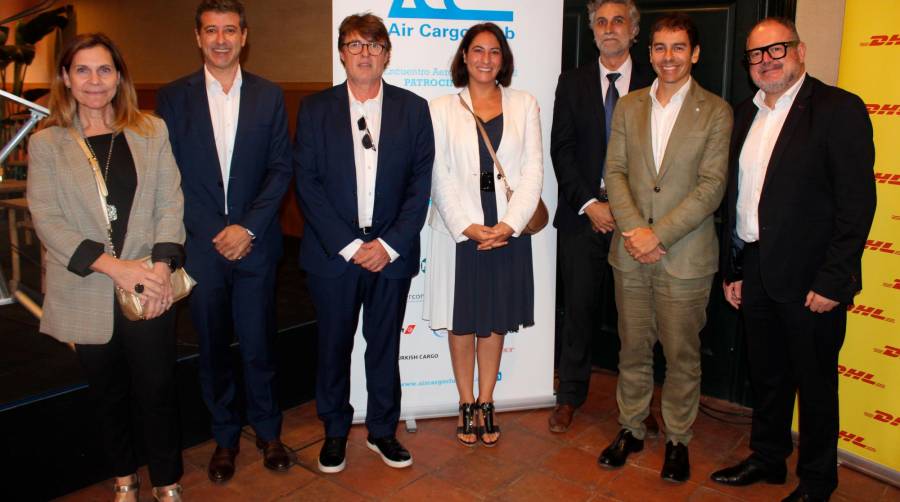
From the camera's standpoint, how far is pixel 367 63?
283 centimetres

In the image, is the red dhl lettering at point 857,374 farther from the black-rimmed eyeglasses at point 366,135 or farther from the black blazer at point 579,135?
the black-rimmed eyeglasses at point 366,135

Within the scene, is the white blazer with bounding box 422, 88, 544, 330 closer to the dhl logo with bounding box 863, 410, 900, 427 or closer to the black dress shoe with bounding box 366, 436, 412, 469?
the black dress shoe with bounding box 366, 436, 412, 469

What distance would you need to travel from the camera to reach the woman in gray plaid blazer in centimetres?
234

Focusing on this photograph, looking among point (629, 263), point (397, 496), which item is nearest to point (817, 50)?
point (629, 263)

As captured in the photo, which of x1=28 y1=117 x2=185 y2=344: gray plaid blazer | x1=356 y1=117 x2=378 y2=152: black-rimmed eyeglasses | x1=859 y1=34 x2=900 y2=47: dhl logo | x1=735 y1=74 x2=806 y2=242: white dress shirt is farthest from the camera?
x1=356 y1=117 x2=378 y2=152: black-rimmed eyeglasses

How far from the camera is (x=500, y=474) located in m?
3.08

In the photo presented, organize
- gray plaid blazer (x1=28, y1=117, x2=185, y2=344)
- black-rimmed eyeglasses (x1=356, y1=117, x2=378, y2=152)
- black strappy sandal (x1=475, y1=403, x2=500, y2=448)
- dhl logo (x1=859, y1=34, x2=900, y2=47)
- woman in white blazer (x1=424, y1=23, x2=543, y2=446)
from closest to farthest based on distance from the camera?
gray plaid blazer (x1=28, y1=117, x2=185, y2=344) → dhl logo (x1=859, y1=34, x2=900, y2=47) → black-rimmed eyeglasses (x1=356, y1=117, x2=378, y2=152) → woman in white blazer (x1=424, y1=23, x2=543, y2=446) → black strappy sandal (x1=475, y1=403, x2=500, y2=448)

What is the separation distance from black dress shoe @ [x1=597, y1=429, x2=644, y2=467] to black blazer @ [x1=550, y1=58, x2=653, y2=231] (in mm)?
974

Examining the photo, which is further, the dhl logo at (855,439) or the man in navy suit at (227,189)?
the dhl logo at (855,439)

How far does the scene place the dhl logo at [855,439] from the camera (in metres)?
3.12

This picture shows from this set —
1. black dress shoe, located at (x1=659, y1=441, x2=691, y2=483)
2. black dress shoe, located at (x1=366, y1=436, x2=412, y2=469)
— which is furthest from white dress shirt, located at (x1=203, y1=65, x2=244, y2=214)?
black dress shoe, located at (x1=659, y1=441, x2=691, y2=483)

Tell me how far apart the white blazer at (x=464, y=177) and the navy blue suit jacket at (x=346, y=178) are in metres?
0.16

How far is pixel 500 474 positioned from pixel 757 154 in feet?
5.43

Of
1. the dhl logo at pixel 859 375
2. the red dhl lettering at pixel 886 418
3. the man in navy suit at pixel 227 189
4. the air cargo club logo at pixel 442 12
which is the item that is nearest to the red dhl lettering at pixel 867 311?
the dhl logo at pixel 859 375
